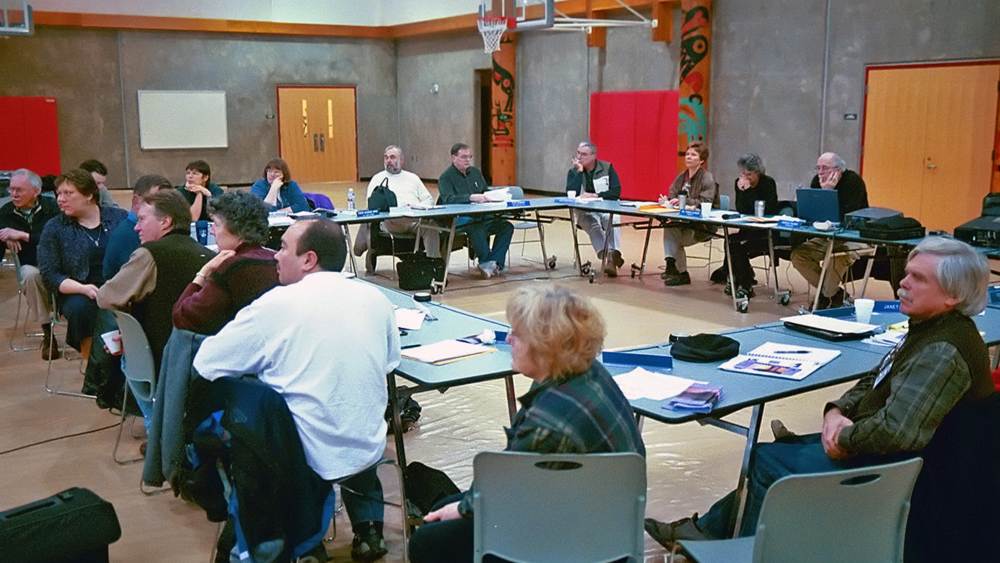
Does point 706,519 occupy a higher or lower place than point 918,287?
lower

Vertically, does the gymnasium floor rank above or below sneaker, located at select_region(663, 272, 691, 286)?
below

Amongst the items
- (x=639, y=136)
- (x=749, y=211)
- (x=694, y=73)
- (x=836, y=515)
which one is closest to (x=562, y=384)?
(x=836, y=515)

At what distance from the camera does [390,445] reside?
433 centimetres

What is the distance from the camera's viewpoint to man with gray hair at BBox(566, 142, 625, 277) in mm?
8492

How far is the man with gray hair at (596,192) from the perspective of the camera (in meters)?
8.49

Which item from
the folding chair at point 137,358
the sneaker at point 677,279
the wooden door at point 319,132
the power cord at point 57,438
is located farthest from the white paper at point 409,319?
the wooden door at point 319,132

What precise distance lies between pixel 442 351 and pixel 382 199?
4.85 m

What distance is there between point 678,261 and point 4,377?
517 cm

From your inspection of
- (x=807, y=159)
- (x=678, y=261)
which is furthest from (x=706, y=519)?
(x=807, y=159)

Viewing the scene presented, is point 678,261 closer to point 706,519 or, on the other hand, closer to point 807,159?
point 807,159

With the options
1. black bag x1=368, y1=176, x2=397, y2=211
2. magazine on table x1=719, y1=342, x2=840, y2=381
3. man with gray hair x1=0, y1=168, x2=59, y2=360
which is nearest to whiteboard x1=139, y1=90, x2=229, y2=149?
black bag x1=368, y1=176, x2=397, y2=211

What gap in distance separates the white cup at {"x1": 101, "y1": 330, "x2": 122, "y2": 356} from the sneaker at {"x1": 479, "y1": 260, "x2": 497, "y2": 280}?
15.6ft

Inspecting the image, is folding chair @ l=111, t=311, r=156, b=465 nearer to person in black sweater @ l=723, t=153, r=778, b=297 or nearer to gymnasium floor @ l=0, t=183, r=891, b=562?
gymnasium floor @ l=0, t=183, r=891, b=562

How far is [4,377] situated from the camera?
5.48m
